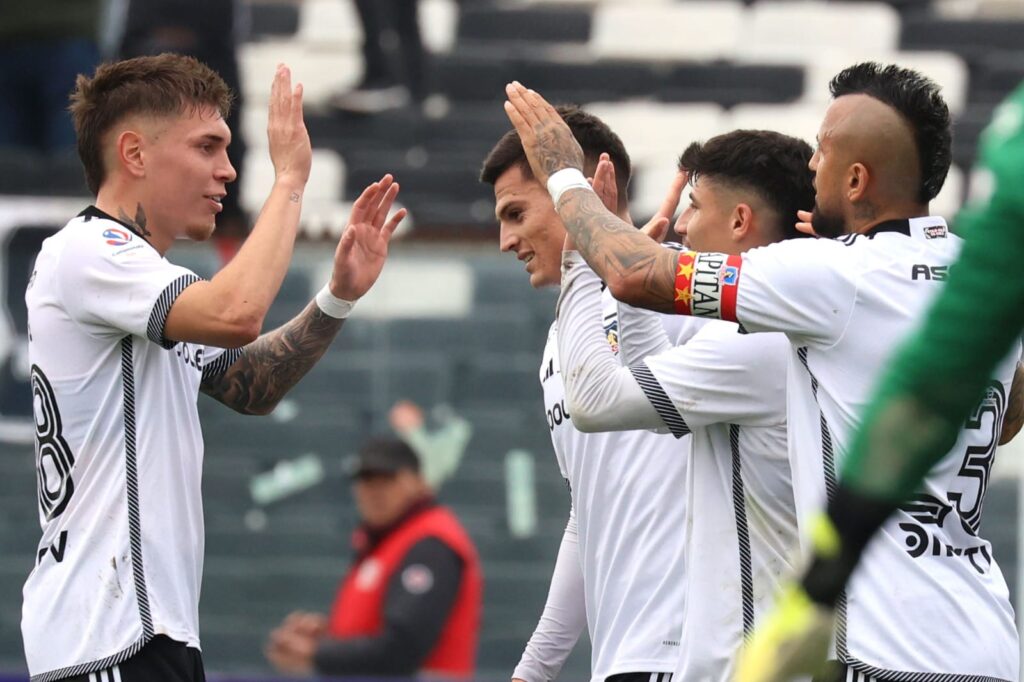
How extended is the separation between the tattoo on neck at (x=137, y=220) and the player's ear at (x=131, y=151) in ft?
0.27

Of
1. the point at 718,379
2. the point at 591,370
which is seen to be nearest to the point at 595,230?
the point at 591,370

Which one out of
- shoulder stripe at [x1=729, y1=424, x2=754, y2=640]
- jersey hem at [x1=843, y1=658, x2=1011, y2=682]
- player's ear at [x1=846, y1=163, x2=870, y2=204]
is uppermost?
player's ear at [x1=846, y1=163, x2=870, y2=204]

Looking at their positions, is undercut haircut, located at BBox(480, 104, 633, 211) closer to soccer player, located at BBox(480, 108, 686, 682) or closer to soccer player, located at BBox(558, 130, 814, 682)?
soccer player, located at BBox(480, 108, 686, 682)

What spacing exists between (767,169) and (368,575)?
3.93 meters

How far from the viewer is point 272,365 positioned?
412 centimetres

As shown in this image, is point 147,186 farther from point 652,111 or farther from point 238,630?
point 652,111

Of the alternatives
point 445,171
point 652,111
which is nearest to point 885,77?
point 445,171

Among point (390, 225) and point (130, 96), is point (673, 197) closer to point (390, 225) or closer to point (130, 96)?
point (390, 225)

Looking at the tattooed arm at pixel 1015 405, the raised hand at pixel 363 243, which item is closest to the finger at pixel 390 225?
the raised hand at pixel 363 243

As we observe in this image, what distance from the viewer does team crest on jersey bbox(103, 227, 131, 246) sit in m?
3.68

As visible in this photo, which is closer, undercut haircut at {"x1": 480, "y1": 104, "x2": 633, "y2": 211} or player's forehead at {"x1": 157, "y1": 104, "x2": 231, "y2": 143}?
player's forehead at {"x1": 157, "y1": 104, "x2": 231, "y2": 143}

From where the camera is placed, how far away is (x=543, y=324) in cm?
863

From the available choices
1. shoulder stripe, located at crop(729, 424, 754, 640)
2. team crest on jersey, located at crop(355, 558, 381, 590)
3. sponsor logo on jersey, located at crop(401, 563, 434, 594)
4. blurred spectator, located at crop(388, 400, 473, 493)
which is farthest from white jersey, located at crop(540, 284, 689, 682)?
blurred spectator, located at crop(388, 400, 473, 493)

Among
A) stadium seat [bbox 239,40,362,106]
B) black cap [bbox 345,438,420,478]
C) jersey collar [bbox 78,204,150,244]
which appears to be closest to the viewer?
jersey collar [bbox 78,204,150,244]
